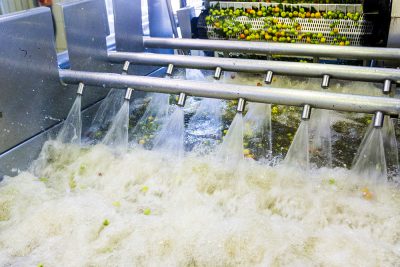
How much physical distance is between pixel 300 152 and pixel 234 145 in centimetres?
39

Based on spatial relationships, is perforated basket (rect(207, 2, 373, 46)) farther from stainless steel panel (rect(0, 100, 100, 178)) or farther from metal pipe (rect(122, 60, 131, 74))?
stainless steel panel (rect(0, 100, 100, 178))

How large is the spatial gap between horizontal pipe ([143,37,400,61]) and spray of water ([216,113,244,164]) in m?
0.80

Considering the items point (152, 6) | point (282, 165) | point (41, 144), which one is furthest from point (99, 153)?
point (152, 6)

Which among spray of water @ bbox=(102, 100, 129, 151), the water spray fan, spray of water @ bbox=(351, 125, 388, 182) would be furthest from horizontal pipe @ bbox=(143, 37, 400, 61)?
spray of water @ bbox=(102, 100, 129, 151)

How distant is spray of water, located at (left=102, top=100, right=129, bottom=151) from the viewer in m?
2.74

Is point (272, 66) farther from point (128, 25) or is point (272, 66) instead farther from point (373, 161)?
point (128, 25)

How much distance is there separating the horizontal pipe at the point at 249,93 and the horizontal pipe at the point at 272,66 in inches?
15.8

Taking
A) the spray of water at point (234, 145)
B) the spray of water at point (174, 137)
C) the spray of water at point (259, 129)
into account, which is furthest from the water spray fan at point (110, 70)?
the spray of water at point (259, 129)

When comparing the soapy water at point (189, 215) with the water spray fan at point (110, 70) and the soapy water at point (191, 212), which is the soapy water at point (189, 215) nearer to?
the soapy water at point (191, 212)

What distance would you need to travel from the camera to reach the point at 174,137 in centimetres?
274

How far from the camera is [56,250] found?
185 centimetres

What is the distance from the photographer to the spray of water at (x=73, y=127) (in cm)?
267

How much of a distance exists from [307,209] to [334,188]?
0.88ft

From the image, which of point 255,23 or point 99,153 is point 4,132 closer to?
point 99,153
